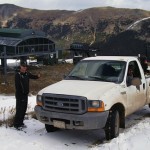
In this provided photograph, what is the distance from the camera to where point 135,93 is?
921cm

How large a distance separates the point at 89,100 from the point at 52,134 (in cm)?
172

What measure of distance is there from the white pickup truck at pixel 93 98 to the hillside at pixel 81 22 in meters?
103

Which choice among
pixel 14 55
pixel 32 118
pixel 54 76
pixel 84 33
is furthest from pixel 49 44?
pixel 84 33

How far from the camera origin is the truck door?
8.92m

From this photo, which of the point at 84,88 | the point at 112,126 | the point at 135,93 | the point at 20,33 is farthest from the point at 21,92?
the point at 20,33

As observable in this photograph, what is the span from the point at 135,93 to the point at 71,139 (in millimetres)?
2149

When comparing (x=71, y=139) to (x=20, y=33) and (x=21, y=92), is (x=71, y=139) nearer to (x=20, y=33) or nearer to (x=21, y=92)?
(x=21, y=92)

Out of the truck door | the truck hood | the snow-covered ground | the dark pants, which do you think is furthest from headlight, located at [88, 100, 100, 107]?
the dark pants

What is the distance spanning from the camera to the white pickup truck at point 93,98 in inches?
298

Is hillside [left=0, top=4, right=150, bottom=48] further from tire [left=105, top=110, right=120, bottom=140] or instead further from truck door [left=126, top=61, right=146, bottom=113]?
tire [left=105, top=110, right=120, bottom=140]

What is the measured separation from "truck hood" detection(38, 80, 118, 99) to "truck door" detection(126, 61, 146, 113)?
75 cm

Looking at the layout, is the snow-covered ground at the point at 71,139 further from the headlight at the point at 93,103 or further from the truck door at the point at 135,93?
the headlight at the point at 93,103

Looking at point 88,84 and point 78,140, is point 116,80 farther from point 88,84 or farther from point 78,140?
point 78,140

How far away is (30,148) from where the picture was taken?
751 centimetres
